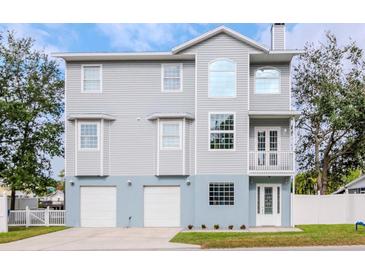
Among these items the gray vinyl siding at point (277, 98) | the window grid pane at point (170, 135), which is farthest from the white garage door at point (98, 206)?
the gray vinyl siding at point (277, 98)

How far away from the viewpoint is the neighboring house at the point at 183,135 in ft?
67.6

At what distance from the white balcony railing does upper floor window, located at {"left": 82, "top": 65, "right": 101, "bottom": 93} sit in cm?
854

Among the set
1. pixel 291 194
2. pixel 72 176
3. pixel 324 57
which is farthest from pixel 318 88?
pixel 72 176

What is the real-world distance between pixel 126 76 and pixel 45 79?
6.58 m

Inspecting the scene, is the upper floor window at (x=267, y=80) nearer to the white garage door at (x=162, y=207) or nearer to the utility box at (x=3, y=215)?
the white garage door at (x=162, y=207)

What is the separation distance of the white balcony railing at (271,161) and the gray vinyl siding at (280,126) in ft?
2.03

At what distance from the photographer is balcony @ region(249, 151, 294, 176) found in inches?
803

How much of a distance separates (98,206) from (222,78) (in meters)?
8.84

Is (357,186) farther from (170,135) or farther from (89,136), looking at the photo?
(89,136)

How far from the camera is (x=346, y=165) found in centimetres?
3109

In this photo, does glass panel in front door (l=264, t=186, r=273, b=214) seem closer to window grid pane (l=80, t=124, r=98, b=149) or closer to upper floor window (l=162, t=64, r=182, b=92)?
upper floor window (l=162, t=64, r=182, b=92)

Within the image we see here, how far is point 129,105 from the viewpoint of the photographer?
71.0 feet

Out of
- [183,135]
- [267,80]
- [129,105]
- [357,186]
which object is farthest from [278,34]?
[357,186]

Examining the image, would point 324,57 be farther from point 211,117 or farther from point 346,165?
point 211,117
